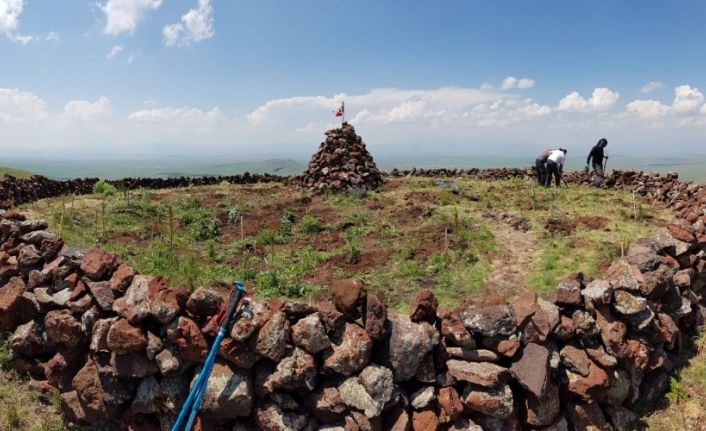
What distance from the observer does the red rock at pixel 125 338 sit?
618 cm

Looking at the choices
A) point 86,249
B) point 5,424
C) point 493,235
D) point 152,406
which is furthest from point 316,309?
point 493,235

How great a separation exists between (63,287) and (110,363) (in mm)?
1861

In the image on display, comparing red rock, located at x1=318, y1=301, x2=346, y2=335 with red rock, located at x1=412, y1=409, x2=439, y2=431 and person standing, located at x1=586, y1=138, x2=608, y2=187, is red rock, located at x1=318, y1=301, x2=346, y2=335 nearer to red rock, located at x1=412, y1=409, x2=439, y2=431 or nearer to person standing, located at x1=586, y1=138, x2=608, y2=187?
red rock, located at x1=412, y1=409, x2=439, y2=431

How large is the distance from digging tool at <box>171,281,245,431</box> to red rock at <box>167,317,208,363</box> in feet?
0.49

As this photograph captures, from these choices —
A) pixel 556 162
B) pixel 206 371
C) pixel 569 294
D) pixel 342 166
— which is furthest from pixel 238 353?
pixel 556 162

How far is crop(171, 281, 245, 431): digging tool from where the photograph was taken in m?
5.93

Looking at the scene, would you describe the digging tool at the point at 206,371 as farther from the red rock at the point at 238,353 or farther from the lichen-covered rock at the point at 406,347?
the lichen-covered rock at the point at 406,347

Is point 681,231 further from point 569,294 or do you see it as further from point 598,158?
point 598,158

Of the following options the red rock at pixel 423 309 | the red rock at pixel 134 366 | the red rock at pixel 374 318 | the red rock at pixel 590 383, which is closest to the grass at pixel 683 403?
the red rock at pixel 590 383

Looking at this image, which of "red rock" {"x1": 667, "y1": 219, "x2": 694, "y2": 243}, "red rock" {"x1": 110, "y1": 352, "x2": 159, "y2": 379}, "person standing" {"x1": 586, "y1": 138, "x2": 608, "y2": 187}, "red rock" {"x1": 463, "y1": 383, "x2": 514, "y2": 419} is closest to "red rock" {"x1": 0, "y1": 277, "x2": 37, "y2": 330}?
"red rock" {"x1": 110, "y1": 352, "x2": 159, "y2": 379}

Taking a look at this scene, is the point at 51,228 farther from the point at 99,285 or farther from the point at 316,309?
the point at 316,309

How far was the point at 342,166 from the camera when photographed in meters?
22.5

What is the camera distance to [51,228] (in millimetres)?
12820

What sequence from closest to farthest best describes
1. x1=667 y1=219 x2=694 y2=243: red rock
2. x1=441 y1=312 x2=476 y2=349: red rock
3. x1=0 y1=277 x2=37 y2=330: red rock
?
x1=441 y1=312 x2=476 y2=349: red rock → x1=0 y1=277 x2=37 y2=330: red rock → x1=667 y1=219 x2=694 y2=243: red rock
